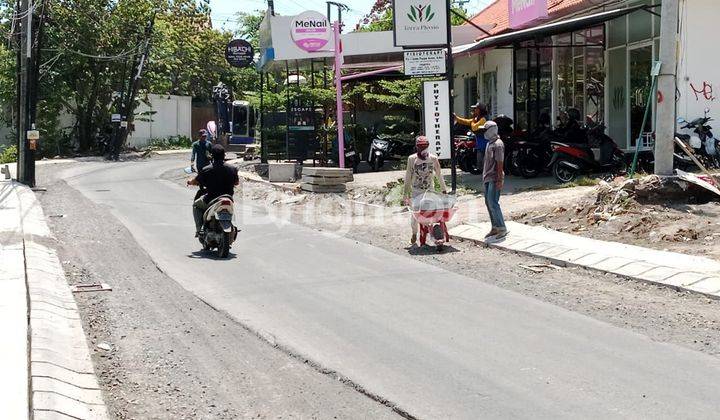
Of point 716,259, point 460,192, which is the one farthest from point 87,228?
point 716,259

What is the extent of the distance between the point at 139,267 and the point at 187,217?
574 cm

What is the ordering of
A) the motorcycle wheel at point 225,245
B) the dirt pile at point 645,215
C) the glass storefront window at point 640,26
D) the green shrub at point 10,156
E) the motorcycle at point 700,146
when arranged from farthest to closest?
the green shrub at point 10,156
the glass storefront window at point 640,26
the motorcycle at point 700,146
the motorcycle wheel at point 225,245
the dirt pile at point 645,215

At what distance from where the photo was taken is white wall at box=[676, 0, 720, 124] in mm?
16656

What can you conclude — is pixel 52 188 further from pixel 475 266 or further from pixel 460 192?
pixel 475 266

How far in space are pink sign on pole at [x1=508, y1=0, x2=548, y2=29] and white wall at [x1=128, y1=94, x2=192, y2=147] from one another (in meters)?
34.8

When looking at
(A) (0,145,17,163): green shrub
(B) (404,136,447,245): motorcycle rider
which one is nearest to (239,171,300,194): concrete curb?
(B) (404,136,447,245): motorcycle rider

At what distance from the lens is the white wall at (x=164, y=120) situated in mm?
55250

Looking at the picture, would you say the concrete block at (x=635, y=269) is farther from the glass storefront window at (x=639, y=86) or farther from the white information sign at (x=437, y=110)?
the glass storefront window at (x=639, y=86)

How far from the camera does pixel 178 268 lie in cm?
1122

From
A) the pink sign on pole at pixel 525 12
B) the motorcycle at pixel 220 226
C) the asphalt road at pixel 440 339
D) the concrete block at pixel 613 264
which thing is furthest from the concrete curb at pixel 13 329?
the pink sign on pole at pixel 525 12

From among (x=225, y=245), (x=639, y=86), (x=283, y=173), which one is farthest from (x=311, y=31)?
(x=225, y=245)

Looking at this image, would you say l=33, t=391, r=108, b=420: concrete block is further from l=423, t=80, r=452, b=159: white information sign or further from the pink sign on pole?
the pink sign on pole

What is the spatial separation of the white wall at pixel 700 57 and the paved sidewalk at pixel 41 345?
39.8 ft

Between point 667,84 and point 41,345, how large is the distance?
10050mm
